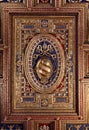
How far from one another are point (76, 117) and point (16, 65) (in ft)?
2.11

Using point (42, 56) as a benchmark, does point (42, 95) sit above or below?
below

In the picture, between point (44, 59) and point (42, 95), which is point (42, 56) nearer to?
point (44, 59)

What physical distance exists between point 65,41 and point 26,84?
472 millimetres

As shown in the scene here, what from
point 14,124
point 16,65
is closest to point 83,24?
point 16,65

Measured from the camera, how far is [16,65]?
3.04m

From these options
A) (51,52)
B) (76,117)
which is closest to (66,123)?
(76,117)

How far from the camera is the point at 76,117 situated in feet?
9.91

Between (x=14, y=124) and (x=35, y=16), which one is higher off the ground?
(x=35, y=16)

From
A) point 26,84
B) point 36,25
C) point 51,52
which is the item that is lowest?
point 26,84

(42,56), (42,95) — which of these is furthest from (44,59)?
(42,95)

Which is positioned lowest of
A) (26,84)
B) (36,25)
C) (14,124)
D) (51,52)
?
(14,124)

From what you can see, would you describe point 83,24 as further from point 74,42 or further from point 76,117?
point 76,117

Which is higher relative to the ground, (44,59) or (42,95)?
(44,59)

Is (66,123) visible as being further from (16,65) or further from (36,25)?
(36,25)
